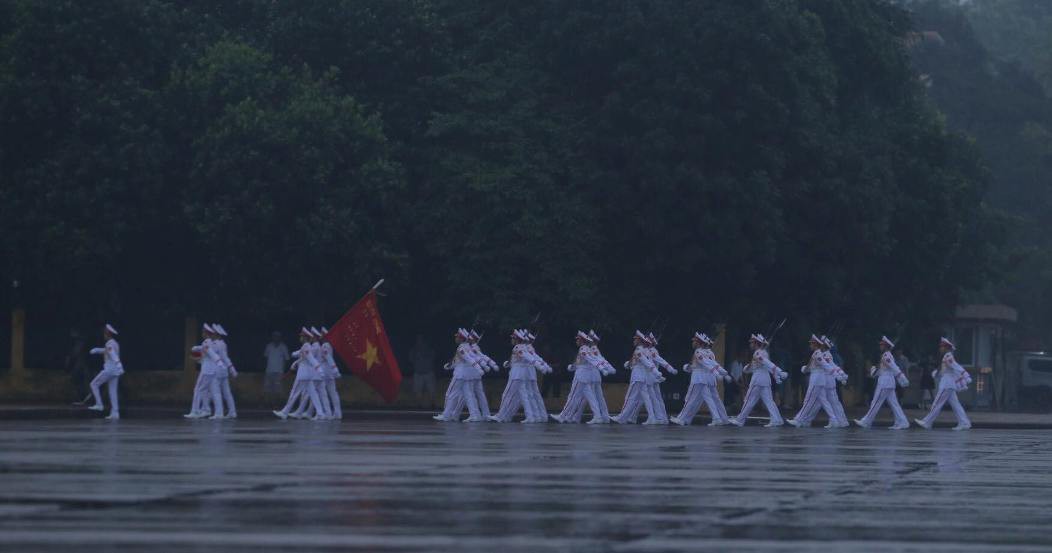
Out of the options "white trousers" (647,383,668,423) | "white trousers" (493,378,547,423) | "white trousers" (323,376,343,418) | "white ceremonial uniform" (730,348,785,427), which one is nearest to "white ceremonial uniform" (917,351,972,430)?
"white ceremonial uniform" (730,348,785,427)

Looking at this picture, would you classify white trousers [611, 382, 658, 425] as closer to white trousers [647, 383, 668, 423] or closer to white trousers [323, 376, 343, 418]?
white trousers [647, 383, 668, 423]

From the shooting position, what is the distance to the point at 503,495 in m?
→ 15.8

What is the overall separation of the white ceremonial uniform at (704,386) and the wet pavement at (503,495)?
10.9 m

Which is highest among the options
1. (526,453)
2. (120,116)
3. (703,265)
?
(120,116)

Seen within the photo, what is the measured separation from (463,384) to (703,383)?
447 centimetres

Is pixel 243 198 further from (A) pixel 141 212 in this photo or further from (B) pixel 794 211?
(B) pixel 794 211

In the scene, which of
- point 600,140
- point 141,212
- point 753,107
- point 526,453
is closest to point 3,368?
point 141,212

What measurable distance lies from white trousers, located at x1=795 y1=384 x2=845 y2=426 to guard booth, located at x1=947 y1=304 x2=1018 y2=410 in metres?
21.5

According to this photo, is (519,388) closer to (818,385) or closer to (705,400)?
(705,400)

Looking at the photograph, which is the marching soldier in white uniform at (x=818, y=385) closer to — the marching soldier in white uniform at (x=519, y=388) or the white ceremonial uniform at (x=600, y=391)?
the white ceremonial uniform at (x=600, y=391)

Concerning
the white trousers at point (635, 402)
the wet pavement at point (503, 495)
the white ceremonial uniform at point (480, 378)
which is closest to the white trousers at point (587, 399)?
the white trousers at point (635, 402)

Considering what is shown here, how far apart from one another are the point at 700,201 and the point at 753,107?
2347mm

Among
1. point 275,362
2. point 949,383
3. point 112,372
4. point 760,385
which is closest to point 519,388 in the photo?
point 760,385

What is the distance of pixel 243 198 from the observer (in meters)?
44.1
